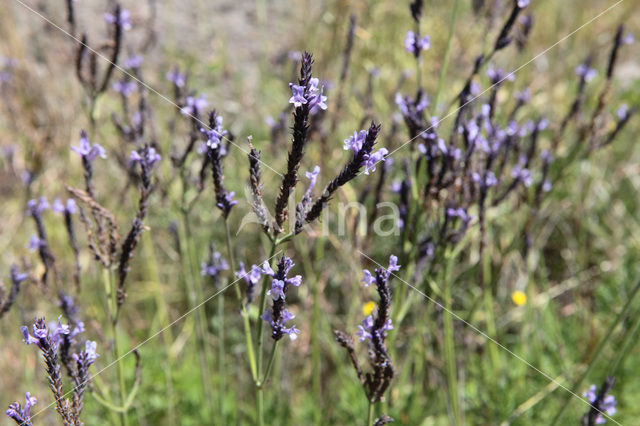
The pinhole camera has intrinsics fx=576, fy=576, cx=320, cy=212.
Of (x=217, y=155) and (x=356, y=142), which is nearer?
(x=356, y=142)

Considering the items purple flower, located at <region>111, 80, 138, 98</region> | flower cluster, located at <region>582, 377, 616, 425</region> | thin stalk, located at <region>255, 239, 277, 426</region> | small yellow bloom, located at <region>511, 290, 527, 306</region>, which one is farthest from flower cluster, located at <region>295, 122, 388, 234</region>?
small yellow bloom, located at <region>511, 290, 527, 306</region>

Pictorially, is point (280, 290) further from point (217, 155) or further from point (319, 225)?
point (319, 225)

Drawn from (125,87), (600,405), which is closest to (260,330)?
(600,405)

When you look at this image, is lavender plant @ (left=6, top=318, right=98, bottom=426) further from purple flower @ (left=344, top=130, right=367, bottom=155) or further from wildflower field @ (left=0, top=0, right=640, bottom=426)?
purple flower @ (left=344, top=130, right=367, bottom=155)

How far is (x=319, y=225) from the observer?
215cm

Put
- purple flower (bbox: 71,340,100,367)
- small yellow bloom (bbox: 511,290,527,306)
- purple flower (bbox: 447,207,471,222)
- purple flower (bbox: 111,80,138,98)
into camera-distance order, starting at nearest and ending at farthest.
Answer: purple flower (bbox: 71,340,100,367) < purple flower (bbox: 447,207,471,222) < purple flower (bbox: 111,80,138,98) < small yellow bloom (bbox: 511,290,527,306)

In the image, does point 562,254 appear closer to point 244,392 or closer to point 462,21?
point 244,392

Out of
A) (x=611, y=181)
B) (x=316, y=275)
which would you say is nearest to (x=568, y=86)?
(x=611, y=181)

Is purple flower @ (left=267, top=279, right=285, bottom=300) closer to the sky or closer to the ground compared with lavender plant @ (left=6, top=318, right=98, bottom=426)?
closer to the sky

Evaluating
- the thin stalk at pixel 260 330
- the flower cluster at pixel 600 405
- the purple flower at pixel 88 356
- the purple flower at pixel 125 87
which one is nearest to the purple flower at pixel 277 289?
the thin stalk at pixel 260 330

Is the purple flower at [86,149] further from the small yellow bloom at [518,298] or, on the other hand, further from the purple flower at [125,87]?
the small yellow bloom at [518,298]

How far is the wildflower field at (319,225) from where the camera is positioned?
1.40 m

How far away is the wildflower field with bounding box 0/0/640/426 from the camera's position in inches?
55.1

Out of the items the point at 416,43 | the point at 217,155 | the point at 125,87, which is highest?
the point at 125,87
